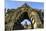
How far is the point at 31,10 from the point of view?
0.99 m

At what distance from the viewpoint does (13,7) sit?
0.96 m

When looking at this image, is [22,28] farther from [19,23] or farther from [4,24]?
[4,24]

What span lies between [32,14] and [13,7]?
208mm

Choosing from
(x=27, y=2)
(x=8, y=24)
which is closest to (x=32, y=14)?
(x=27, y=2)

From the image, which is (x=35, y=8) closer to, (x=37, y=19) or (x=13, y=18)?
(x=37, y=19)

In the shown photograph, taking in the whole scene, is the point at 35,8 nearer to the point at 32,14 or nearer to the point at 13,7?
the point at 32,14

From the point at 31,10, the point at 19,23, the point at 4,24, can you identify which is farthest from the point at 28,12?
the point at 4,24

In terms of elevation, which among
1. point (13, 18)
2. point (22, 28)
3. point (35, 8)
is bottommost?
point (22, 28)

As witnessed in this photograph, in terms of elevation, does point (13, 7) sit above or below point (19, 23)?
above

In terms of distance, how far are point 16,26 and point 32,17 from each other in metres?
0.19

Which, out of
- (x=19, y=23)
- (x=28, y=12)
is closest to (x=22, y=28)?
(x=19, y=23)

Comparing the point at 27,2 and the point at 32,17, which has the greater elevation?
the point at 27,2

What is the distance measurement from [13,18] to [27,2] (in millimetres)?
218

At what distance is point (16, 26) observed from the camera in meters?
0.96
